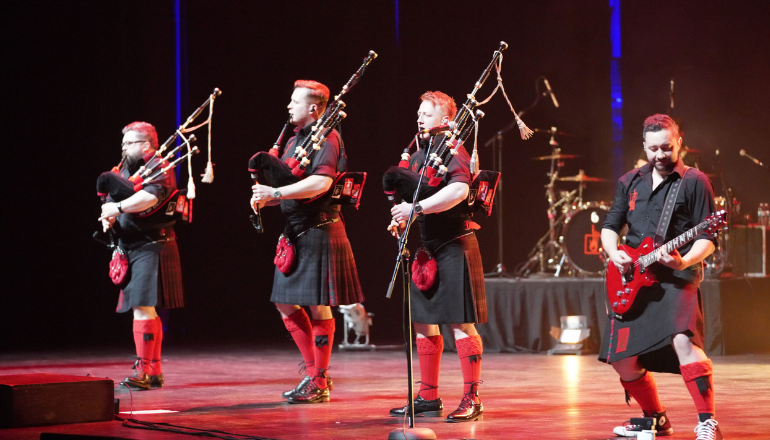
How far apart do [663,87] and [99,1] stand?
5117 mm

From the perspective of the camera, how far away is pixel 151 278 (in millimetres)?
5121

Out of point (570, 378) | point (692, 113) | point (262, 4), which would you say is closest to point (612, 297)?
point (570, 378)

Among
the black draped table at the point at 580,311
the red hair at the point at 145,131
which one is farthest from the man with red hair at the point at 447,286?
the black draped table at the point at 580,311

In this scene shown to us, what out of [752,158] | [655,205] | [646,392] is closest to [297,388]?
[646,392]

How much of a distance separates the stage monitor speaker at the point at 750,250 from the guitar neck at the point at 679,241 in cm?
446

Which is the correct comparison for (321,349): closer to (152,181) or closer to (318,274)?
(318,274)

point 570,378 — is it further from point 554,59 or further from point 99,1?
point 99,1

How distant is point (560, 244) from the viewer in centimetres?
801

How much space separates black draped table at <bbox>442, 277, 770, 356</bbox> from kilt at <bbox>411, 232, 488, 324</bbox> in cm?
328

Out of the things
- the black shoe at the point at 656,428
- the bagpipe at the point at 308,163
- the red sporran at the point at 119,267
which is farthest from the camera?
the red sporran at the point at 119,267

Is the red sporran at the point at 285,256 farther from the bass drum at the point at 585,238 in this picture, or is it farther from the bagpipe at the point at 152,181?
the bass drum at the point at 585,238

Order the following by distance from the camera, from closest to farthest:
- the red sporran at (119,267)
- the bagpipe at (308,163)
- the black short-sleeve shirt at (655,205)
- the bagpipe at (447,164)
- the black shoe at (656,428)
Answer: the black short-sleeve shirt at (655,205)
the black shoe at (656,428)
the bagpipe at (447,164)
the bagpipe at (308,163)
the red sporran at (119,267)

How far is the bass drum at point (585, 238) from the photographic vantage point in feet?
24.8

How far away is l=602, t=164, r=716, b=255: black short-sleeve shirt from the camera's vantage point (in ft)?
10.8
